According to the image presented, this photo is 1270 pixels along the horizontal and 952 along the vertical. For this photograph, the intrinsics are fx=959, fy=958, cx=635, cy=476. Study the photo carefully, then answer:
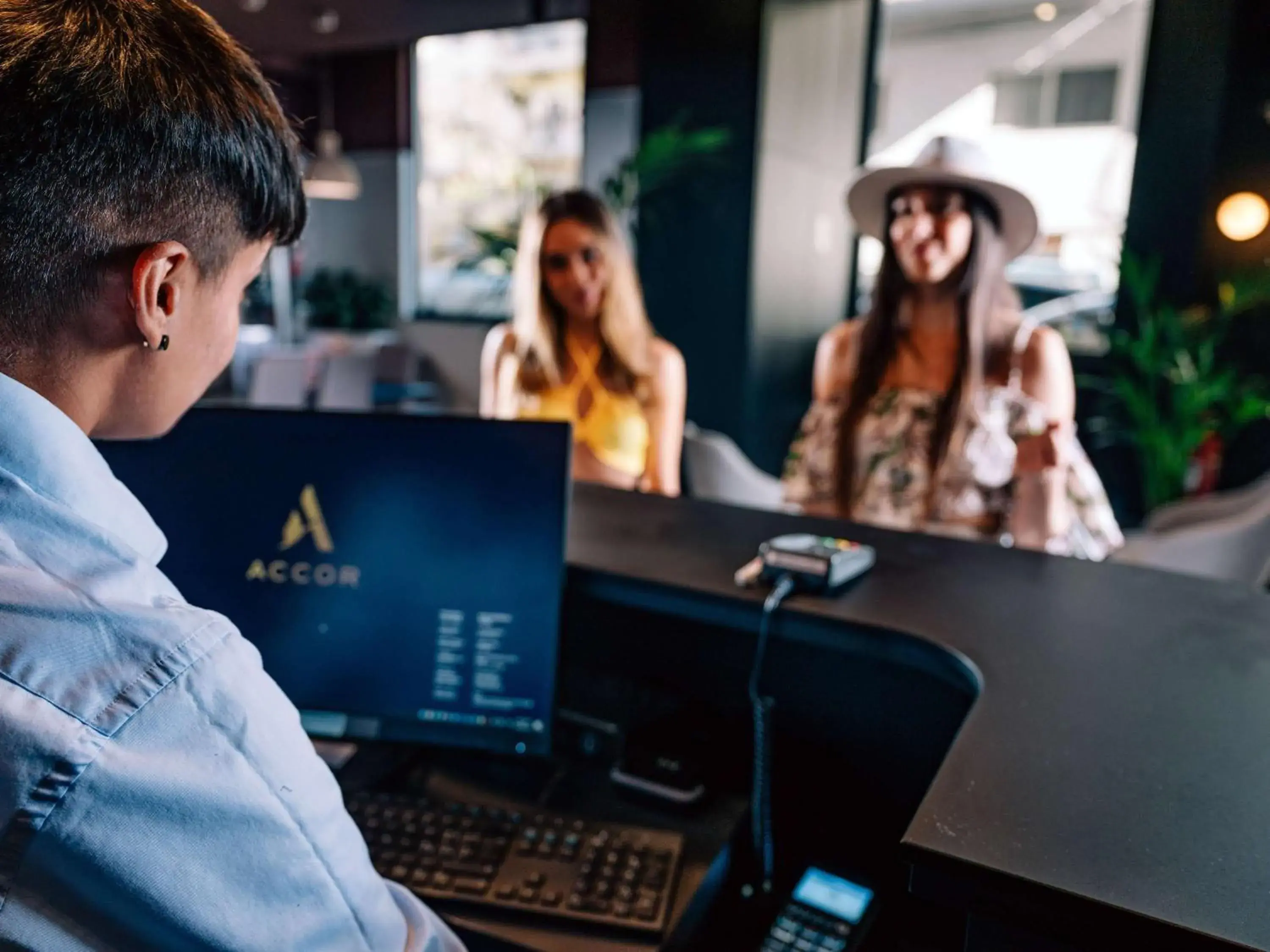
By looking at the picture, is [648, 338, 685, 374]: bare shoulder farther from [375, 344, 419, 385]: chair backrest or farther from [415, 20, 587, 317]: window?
[375, 344, 419, 385]: chair backrest

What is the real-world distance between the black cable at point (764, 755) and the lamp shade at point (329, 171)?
5.94 meters

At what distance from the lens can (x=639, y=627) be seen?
1.34m

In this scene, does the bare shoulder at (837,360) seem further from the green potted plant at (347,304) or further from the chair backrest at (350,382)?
the green potted plant at (347,304)

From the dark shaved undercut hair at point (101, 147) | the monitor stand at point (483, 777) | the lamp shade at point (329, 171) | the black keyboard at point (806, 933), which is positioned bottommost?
the black keyboard at point (806, 933)

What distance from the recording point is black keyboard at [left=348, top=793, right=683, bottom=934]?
0.84 m

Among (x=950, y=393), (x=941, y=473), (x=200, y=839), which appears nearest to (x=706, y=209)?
(x=950, y=393)

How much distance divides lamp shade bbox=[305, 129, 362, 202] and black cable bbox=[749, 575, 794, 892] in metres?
5.94

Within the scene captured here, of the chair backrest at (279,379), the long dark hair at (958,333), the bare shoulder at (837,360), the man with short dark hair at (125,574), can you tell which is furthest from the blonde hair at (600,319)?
the chair backrest at (279,379)

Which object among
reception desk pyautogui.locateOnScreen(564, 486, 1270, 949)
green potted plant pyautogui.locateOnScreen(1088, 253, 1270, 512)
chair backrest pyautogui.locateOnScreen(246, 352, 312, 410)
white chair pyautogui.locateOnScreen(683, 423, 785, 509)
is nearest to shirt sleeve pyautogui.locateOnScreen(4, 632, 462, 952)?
reception desk pyautogui.locateOnScreen(564, 486, 1270, 949)

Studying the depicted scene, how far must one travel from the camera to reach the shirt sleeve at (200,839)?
472 mm

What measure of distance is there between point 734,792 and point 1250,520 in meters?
2.43

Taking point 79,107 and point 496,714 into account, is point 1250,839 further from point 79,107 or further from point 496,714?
point 79,107

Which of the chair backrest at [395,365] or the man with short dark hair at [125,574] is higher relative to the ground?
the man with short dark hair at [125,574]

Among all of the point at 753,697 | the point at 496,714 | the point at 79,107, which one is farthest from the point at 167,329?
the point at 753,697
